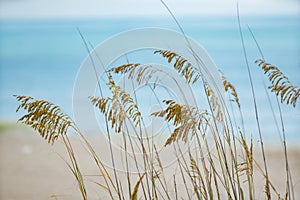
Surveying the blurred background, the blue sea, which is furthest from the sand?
the blurred background

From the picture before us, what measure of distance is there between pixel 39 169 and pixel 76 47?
19.2 ft

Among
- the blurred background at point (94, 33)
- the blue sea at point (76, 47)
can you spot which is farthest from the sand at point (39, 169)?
the blurred background at point (94, 33)

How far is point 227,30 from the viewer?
866cm

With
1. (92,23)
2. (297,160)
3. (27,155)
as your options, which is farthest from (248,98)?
(92,23)

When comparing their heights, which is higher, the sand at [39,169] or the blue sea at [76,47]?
the blue sea at [76,47]

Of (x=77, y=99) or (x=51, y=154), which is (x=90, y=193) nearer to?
(x=51, y=154)

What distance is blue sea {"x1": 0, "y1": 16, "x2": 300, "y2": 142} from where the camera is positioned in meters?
6.49

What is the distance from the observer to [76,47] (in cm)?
900

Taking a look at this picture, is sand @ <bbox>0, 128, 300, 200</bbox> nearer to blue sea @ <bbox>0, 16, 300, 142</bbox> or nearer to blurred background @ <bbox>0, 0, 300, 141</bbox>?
blue sea @ <bbox>0, 16, 300, 142</bbox>

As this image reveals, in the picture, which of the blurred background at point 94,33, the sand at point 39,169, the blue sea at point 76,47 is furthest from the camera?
the blurred background at point 94,33

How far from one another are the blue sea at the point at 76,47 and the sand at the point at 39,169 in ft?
4.72

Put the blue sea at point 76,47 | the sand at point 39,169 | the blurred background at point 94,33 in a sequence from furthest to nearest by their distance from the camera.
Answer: the blurred background at point 94,33
the blue sea at point 76,47
the sand at point 39,169

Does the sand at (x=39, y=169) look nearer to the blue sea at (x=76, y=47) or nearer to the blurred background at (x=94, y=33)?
the blue sea at (x=76, y=47)

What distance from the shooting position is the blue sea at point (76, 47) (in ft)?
21.3
